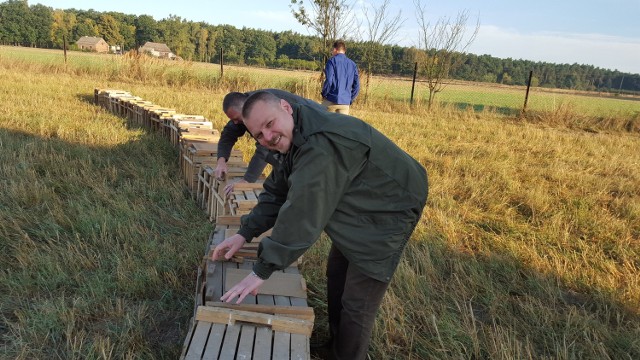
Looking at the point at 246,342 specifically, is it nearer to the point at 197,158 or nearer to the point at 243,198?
the point at 243,198

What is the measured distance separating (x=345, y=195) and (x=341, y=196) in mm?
38

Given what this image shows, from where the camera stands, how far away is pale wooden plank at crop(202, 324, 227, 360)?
7.03 ft

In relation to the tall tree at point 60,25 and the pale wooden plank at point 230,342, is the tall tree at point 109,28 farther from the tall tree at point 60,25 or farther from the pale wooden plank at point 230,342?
the pale wooden plank at point 230,342

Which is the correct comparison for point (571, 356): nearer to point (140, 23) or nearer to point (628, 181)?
point (628, 181)

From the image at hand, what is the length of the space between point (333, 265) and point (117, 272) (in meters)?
1.92

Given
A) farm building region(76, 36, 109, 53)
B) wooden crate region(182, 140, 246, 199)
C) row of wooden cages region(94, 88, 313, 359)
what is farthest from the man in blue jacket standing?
farm building region(76, 36, 109, 53)

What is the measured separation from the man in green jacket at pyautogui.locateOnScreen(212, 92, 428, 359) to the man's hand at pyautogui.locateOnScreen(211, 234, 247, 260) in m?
0.28

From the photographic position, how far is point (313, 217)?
A: 202 centimetres

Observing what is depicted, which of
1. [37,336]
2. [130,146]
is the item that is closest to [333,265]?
[37,336]

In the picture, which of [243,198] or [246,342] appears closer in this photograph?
[246,342]

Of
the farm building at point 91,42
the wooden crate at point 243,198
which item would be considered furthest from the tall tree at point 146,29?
the wooden crate at point 243,198

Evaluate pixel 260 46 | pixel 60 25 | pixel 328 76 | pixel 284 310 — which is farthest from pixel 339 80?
pixel 60 25

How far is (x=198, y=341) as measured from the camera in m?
2.22

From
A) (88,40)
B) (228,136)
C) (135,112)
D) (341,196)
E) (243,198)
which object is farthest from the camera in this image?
(88,40)
